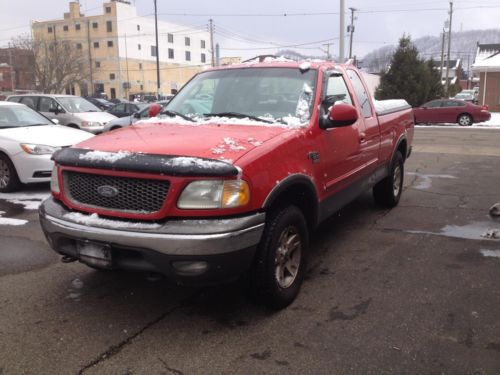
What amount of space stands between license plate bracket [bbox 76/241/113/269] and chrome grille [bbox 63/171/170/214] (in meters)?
0.27

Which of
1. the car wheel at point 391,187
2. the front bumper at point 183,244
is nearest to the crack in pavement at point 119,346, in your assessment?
the front bumper at point 183,244

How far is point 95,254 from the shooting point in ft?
10.7

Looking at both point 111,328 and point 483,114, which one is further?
point 483,114

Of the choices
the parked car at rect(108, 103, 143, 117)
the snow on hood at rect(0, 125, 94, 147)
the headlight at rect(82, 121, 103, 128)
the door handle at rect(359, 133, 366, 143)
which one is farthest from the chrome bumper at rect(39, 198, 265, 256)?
the parked car at rect(108, 103, 143, 117)

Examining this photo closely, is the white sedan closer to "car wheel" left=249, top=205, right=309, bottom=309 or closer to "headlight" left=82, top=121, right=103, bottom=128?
"car wheel" left=249, top=205, right=309, bottom=309

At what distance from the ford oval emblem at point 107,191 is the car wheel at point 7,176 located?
507 cm

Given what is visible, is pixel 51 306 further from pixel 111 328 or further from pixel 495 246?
pixel 495 246

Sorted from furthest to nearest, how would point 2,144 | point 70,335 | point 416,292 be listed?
point 2,144 → point 416,292 → point 70,335

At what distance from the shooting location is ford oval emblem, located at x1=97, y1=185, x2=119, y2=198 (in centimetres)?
326

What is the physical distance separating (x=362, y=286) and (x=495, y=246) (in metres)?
1.91

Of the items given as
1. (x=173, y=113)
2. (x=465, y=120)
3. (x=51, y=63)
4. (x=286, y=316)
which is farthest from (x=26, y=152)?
(x=51, y=63)

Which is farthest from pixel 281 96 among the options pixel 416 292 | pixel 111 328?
pixel 111 328

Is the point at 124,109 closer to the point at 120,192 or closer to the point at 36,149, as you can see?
the point at 36,149

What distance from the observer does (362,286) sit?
4.07m
